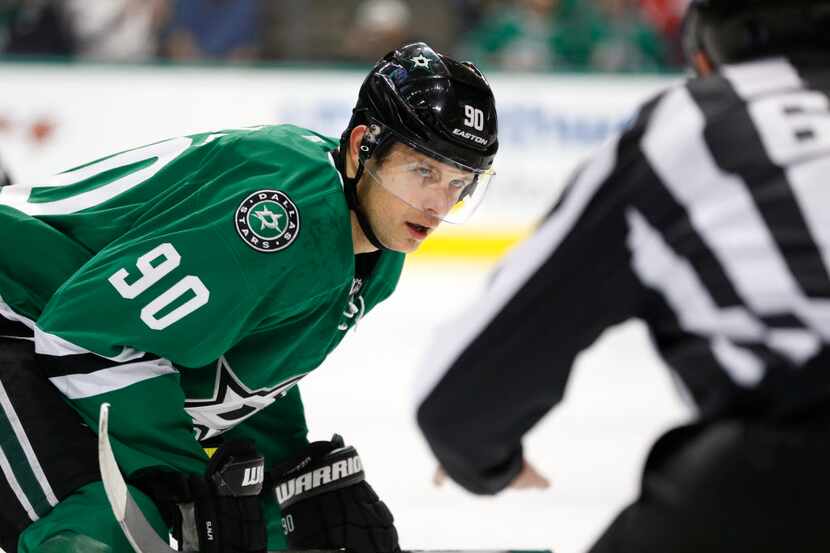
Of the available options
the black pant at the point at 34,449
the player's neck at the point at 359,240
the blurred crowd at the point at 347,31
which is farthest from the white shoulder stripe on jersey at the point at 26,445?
the blurred crowd at the point at 347,31

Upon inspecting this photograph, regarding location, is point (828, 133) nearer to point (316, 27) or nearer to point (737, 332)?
point (737, 332)

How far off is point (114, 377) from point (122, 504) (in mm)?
210

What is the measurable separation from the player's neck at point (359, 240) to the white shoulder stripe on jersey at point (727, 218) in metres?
1.00

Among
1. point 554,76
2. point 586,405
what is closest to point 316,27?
point 554,76

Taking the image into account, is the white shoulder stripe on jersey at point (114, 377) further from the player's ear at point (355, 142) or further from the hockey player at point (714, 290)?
the hockey player at point (714, 290)

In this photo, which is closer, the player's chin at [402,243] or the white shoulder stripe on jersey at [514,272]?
the white shoulder stripe on jersey at [514,272]

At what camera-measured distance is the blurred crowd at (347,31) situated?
7121mm

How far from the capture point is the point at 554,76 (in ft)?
Answer: 23.1

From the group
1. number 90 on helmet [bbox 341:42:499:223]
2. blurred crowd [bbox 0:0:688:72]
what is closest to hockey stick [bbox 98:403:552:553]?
number 90 on helmet [bbox 341:42:499:223]

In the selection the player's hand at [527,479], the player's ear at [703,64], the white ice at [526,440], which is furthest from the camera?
the white ice at [526,440]

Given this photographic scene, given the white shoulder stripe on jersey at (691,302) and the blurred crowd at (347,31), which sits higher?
the white shoulder stripe on jersey at (691,302)

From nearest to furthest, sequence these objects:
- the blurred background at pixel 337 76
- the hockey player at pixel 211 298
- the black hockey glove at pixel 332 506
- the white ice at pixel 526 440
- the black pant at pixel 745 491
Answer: the black pant at pixel 745 491
the hockey player at pixel 211 298
the black hockey glove at pixel 332 506
the white ice at pixel 526 440
the blurred background at pixel 337 76

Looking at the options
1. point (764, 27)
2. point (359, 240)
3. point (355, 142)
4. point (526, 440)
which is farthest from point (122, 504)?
point (526, 440)

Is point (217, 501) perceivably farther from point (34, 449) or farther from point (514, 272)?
point (514, 272)
